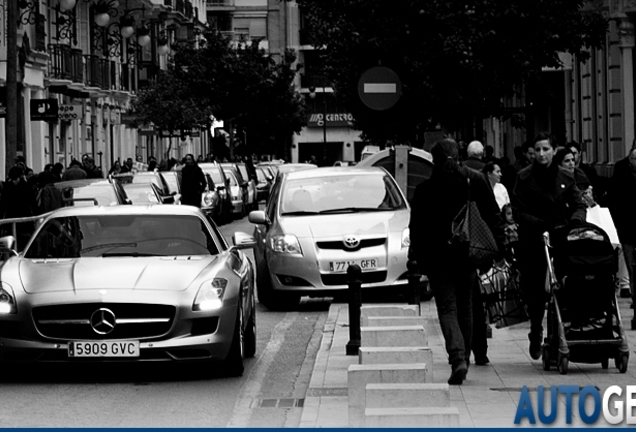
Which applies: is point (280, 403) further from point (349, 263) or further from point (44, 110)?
point (44, 110)

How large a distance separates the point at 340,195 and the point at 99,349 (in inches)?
331

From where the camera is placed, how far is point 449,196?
11562mm

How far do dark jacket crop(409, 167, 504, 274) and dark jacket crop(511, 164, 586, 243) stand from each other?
1064 millimetres

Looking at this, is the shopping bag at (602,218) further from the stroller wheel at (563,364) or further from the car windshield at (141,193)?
the car windshield at (141,193)

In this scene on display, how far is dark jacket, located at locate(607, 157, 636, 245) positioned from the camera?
18297 millimetres

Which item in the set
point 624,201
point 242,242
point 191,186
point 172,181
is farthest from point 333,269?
point 172,181

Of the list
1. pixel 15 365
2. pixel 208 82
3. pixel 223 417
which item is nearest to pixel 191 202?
pixel 15 365

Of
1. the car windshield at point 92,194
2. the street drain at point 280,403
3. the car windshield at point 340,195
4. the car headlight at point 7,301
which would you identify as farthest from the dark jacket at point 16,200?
the street drain at point 280,403

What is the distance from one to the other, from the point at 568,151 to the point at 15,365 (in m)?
4.91

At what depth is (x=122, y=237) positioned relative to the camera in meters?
13.8

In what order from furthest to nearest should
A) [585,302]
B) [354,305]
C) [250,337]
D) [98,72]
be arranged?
[98,72] → [250,337] → [354,305] → [585,302]

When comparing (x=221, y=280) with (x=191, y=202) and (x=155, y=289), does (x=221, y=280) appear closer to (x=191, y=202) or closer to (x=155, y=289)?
(x=155, y=289)

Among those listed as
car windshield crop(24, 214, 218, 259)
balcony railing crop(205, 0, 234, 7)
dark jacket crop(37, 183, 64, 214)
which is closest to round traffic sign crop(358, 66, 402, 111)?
dark jacket crop(37, 183, 64, 214)

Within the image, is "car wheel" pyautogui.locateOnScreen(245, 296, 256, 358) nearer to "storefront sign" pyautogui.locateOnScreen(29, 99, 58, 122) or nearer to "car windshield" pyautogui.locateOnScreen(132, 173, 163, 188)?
"storefront sign" pyautogui.locateOnScreen(29, 99, 58, 122)
